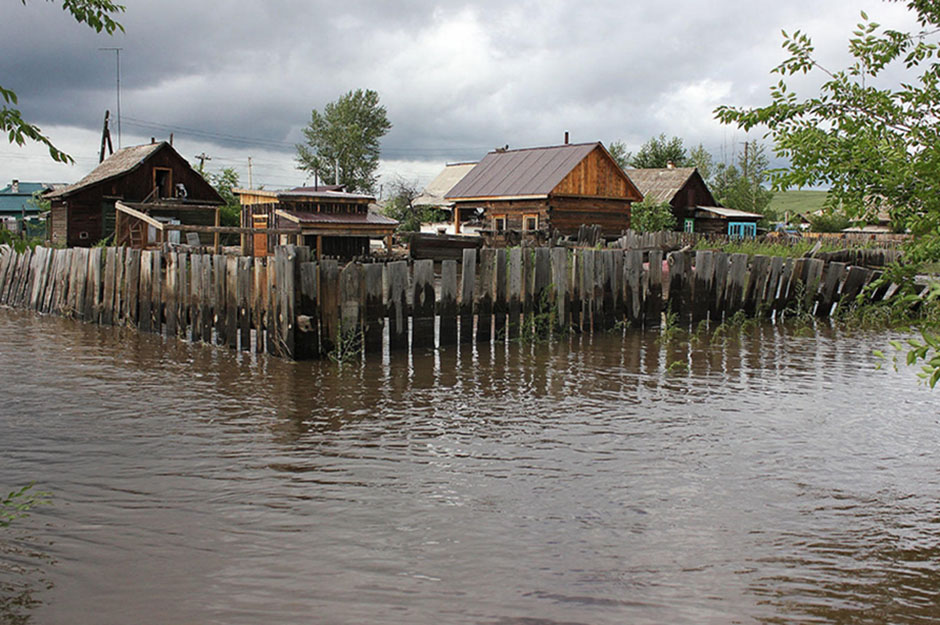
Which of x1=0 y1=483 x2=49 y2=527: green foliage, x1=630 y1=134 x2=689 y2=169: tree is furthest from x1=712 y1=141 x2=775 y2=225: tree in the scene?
Result: x1=0 y1=483 x2=49 y2=527: green foliage

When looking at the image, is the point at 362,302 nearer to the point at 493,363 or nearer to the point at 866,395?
the point at 493,363

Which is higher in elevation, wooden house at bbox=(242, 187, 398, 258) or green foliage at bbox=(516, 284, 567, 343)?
wooden house at bbox=(242, 187, 398, 258)

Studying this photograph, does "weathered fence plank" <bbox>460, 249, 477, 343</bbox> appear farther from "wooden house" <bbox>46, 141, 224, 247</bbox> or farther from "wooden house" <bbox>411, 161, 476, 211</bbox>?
"wooden house" <bbox>411, 161, 476, 211</bbox>

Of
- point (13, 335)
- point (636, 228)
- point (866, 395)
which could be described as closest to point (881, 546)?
point (866, 395)

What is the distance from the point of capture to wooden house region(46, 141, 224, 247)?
123ft

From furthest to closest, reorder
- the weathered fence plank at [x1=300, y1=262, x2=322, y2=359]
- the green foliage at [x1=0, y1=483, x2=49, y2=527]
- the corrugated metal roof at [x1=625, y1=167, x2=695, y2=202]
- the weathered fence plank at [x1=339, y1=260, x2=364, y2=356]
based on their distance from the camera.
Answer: the corrugated metal roof at [x1=625, y1=167, x2=695, y2=202], the weathered fence plank at [x1=339, y1=260, x2=364, y2=356], the weathered fence plank at [x1=300, y1=262, x2=322, y2=359], the green foliage at [x1=0, y1=483, x2=49, y2=527]

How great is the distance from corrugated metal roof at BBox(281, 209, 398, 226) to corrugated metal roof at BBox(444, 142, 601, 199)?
12481 millimetres

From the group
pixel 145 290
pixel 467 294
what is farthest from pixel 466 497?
pixel 145 290

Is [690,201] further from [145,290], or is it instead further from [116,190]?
[145,290]

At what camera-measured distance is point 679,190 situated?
55875 mm

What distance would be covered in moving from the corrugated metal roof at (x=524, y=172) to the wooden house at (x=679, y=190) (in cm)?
1717

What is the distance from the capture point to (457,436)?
7348 mm

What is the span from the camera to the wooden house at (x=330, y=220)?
23.1 meters

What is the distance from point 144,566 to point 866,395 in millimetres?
7899
